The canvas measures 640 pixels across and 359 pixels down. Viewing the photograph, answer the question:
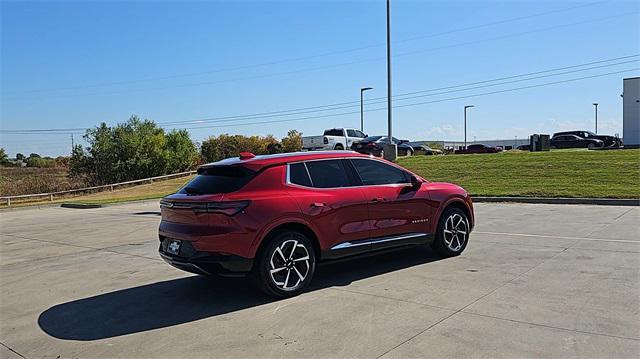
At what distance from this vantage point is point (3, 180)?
1619 inches

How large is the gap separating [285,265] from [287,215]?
0.57 metres

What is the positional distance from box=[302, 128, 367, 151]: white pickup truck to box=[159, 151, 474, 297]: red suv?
25.3m

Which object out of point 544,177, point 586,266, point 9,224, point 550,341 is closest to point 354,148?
point 544,177

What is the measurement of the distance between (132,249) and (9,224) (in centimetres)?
902

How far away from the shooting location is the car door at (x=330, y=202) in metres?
6.10

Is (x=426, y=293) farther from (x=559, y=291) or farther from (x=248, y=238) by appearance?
(x=248, y=238)

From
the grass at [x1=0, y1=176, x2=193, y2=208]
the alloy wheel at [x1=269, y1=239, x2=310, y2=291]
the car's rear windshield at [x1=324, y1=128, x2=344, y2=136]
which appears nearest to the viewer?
the alloy wheel at [x1=269, y1=239, x2=310, y2=291]

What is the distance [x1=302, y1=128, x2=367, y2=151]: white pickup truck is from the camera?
32531 mm

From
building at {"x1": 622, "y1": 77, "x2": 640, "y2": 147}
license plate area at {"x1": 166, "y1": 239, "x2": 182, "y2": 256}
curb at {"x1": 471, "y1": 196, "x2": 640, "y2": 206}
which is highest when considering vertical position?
building at {"x1": 622, "y1": 77, "x2": 640, "y2": 147}

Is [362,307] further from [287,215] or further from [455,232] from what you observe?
[455,232]

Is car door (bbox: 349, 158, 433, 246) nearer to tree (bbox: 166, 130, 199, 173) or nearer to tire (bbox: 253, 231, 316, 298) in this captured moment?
tire (bbox: 253, 231, 316, 298)

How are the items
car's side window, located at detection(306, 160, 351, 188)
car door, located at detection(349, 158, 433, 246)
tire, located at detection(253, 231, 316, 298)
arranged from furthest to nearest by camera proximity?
car door, located at detection(349, 158, 433, 246), car's side window, located at detection(306, 160, 351, 188), tire, located at detection(253, 231, 316, 298)

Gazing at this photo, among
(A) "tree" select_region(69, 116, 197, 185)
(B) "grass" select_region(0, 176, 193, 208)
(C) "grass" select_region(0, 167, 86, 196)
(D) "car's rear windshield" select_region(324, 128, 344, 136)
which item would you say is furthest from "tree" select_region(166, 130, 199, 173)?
(D) "car's rear windshield" select_region(324, 128, 344, 136)

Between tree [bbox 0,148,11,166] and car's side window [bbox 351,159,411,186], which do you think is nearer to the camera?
car's side window [bbox 351,159,411,186]
